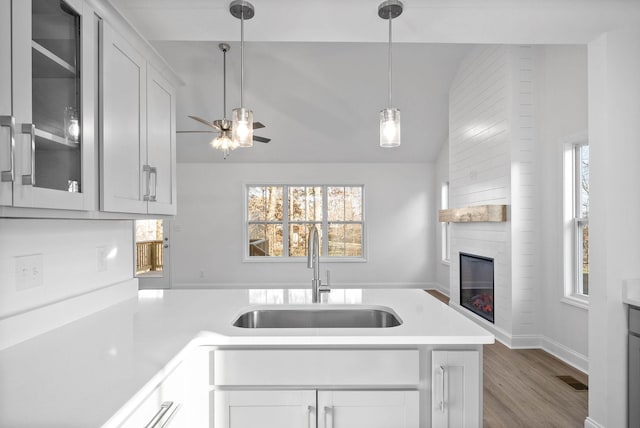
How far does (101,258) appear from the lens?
1.91 meters

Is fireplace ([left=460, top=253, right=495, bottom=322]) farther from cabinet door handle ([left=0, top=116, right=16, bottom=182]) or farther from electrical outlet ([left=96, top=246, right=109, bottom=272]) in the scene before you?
cabinet door handle ([left=0, top=116, right=16, bottom=182])

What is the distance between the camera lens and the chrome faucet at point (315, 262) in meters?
1.90

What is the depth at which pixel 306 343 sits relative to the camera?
135cm

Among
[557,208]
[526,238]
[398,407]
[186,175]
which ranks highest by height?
[186,175]

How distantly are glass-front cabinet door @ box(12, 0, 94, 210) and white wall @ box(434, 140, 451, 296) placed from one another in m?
5.68

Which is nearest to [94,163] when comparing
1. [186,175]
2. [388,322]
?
[388,322]

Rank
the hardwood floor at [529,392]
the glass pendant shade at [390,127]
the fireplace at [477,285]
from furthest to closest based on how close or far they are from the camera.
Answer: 1. the fireplace at [477,285]
2. the hardwood floor at [529,392]
3. the glass pendant shade at [390,127]

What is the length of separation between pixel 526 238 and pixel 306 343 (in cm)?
315

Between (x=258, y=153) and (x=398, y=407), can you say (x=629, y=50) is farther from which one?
(x=258, y=153)

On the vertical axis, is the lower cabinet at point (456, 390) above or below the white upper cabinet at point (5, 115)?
below

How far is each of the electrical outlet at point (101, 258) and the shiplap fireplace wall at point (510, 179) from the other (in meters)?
3.45

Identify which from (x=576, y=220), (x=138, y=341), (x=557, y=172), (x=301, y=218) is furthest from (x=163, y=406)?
(x=301, y=218)

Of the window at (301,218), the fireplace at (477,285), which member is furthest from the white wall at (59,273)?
the window at (301,218)

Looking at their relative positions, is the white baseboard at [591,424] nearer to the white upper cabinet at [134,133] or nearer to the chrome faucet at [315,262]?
the chrome faucet at [315,262]
